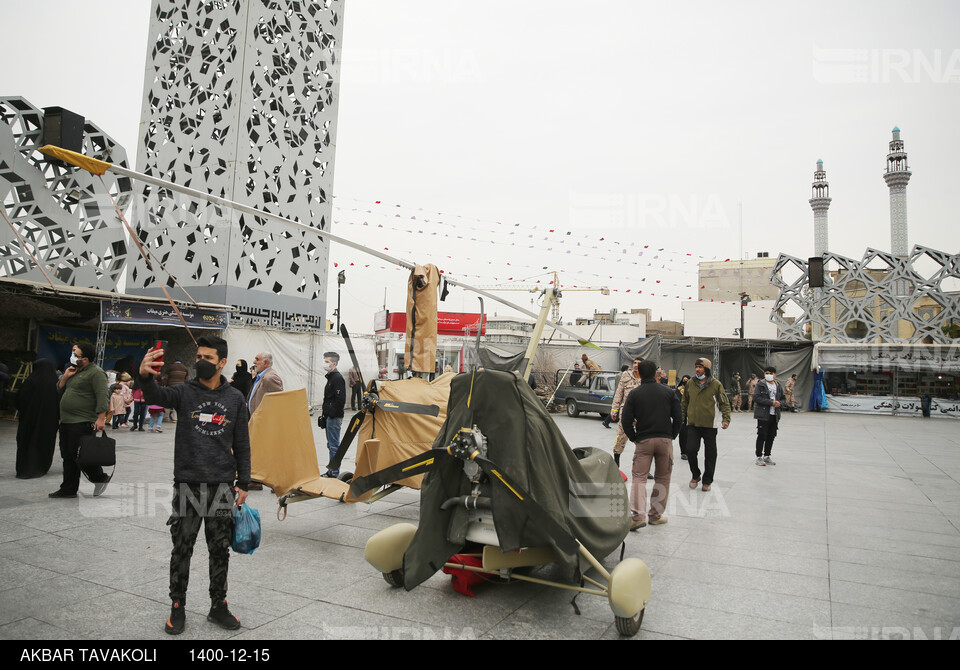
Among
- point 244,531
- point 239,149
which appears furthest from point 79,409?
point 239,149

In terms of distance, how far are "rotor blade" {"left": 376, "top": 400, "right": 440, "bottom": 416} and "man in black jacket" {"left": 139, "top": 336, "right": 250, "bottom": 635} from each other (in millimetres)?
2108

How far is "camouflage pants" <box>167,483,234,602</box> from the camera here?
378cm

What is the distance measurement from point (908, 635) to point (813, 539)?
2.50 metres

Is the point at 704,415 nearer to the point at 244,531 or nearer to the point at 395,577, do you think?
the point at 395,577

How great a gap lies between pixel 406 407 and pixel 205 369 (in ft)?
8.27

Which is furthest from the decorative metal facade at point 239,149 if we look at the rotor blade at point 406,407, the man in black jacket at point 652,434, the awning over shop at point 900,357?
the awning over shop at point 900,357

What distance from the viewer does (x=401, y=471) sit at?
4207 mm

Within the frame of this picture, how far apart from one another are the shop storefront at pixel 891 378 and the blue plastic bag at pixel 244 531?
99.4ft

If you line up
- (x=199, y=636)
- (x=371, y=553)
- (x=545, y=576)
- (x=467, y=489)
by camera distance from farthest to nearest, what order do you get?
1. (x=545, y=576)
2. (x=371, y=553)
3. (x=467, y=489)
4. (x=199, y=636)

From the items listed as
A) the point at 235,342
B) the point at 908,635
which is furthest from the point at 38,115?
the point at 908,635

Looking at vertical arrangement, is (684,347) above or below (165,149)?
below

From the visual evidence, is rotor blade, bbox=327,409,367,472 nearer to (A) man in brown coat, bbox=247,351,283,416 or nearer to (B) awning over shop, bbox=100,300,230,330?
(A) man in brown coat, bbox=247,351,283,416

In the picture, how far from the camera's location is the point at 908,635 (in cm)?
381

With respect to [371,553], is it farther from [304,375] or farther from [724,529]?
[304,375]
